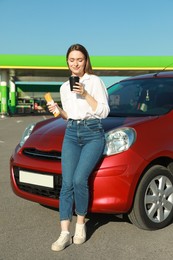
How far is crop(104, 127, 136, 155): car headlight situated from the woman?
0.14 metres

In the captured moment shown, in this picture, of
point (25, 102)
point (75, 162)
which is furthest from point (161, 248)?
point (25, 102)

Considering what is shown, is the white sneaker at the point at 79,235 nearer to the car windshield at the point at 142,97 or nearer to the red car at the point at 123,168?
the red car at the point at 123,168

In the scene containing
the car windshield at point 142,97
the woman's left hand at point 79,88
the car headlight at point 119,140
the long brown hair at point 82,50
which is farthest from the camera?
the car windshield at point 142,97

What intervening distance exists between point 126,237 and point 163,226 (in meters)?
0.45

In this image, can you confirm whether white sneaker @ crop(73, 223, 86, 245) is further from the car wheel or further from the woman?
the car wheel

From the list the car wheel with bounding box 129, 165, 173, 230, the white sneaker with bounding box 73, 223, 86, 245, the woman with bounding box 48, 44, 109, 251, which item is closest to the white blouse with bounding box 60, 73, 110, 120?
the woman with bounding box 48, 44, 109, 251

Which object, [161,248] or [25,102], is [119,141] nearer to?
[161,248]

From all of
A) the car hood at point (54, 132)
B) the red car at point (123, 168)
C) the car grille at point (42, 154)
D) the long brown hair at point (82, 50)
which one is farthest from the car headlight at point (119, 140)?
the long brown hair at point (82, 50)

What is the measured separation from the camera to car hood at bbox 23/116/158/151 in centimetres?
326

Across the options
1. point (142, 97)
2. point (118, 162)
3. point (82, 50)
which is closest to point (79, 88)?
point (82, 50)

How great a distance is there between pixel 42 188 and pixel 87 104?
0.94 metres

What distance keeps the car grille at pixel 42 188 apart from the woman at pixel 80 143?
189 mm

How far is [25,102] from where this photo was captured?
4597cm

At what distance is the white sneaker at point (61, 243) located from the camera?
284 centimetres
